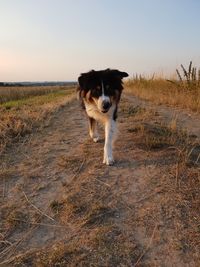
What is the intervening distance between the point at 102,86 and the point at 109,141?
0.80 m

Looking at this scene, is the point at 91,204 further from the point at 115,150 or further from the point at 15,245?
the point at 115,150

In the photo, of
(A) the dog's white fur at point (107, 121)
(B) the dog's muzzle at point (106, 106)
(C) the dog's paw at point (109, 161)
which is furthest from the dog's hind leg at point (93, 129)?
(C) the dog's paw at point (109, 161)

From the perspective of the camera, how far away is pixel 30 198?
14.3 feet

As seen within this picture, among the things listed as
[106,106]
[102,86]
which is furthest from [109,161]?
[102,86]

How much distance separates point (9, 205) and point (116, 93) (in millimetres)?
2513

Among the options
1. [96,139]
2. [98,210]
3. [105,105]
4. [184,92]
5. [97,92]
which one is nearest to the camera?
[98,210]

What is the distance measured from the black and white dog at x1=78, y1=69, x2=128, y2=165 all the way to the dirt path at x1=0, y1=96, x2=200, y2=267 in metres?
0.36

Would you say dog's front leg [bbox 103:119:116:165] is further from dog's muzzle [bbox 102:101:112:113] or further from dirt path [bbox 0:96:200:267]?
dog's muzzle [bbox 102:101:112:113]

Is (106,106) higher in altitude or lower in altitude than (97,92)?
lower

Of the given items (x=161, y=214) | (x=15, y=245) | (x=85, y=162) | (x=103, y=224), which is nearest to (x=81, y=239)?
(x=103, y=224)

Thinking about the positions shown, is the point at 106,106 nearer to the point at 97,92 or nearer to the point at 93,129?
the point at 97,92

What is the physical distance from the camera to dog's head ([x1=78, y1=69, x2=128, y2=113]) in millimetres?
5617

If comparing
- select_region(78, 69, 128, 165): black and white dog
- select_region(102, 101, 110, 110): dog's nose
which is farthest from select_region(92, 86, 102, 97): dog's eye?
select_region(102, 101, 110, 110): dog's nose

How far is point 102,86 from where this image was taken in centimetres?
563
